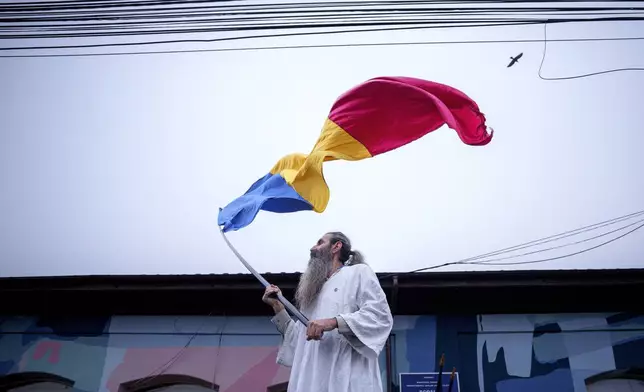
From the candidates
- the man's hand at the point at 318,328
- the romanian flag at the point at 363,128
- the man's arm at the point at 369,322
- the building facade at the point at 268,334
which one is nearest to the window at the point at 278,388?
the building facade at the point at 268,334

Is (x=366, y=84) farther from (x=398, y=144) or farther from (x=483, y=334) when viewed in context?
(x=483, y=334)

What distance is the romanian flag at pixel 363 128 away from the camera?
4.42 metres

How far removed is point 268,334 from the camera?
689cm

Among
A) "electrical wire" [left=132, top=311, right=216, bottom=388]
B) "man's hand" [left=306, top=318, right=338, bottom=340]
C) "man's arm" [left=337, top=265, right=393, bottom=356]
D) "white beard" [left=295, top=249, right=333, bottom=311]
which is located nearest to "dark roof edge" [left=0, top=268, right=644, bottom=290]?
"electrical wire" [left=132, top=311, right=216, bottom=388]

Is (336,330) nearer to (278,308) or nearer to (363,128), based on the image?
(278,308)

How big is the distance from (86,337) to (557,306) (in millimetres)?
6454

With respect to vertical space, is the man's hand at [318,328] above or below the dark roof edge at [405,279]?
below

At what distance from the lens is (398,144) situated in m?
4.62

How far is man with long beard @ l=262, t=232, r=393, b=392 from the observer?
326cm

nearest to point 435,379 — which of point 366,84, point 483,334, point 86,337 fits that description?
point 483,334

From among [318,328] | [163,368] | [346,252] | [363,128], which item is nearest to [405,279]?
[346,252]

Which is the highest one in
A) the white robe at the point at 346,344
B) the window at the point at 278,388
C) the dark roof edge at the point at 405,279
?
the dark roof edge at the point at 405,279

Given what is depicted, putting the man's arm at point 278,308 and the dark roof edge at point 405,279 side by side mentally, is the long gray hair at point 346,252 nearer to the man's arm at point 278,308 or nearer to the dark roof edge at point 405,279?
the man's arm at point 278,308

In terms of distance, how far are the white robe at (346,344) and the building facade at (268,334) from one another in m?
2.98
